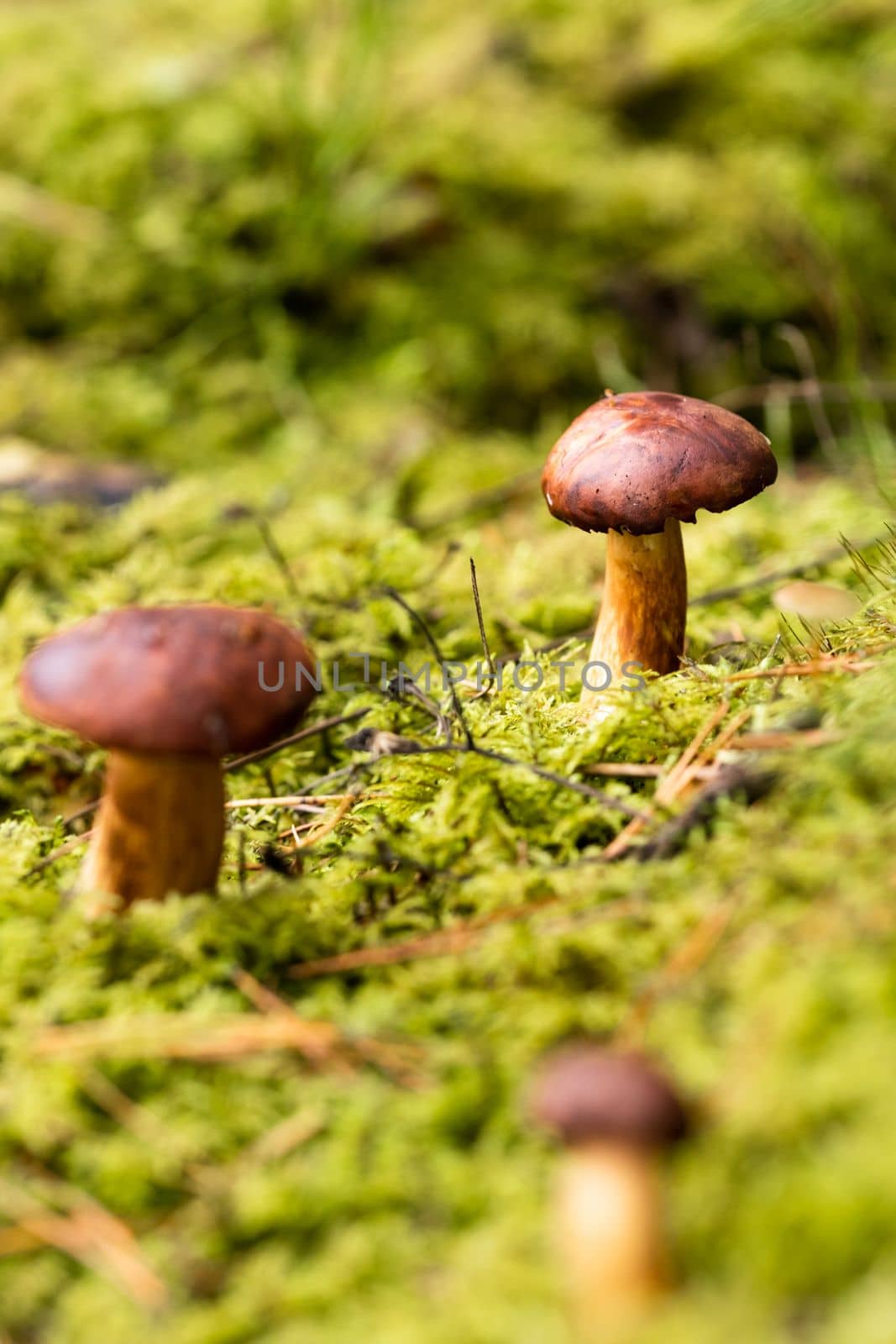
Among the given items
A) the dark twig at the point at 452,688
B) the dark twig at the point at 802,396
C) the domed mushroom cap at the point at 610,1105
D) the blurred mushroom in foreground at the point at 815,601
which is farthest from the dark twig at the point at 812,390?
the domed mushroom cap at the point at 610,1105

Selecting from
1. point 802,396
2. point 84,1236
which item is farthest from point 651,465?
point 802,396

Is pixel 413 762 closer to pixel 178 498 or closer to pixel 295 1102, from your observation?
pixel 295 1102

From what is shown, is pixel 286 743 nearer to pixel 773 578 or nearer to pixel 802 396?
pixel 773 578

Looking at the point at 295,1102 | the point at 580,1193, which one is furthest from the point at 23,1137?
the point at 580,1193

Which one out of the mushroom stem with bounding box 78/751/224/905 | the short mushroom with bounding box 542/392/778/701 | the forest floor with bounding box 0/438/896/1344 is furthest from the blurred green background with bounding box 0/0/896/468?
the mushroom stem with bounding box 78/751/224/905

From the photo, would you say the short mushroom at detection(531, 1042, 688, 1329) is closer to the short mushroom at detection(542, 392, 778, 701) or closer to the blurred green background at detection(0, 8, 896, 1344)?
the blurred green background at detection(0, 8, 896, 1344)

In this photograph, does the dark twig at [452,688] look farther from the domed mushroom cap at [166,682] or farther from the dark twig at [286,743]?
the domed mushroom cap at [166,682]
